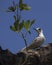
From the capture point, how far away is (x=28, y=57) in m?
5.39

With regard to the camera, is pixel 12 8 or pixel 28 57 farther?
pixel 28 57

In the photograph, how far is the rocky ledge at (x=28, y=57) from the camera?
5199 mm

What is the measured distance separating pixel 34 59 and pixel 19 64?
0.39 metres

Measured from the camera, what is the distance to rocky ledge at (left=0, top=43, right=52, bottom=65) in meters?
5.20

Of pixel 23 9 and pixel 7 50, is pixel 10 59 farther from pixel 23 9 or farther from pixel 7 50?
pixel 23 9

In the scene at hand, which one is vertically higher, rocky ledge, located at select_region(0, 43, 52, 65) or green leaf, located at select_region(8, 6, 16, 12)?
green leaf, located at select_region(8, 6, 16, 12)

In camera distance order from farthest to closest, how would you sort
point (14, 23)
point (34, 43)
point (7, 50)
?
point (34, 43) → point (7, 50) → point (14, 23)

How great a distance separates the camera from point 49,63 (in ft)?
17.7

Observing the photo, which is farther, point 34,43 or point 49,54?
point 34,43

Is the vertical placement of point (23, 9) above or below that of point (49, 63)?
above

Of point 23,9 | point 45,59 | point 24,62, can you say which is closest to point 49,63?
point 45,59

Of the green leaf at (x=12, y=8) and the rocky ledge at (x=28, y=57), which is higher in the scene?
the green leaf at (x=12, y=8)

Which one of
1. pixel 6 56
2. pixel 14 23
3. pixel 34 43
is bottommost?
pixel 34 43

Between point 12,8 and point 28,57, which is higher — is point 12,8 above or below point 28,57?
above
